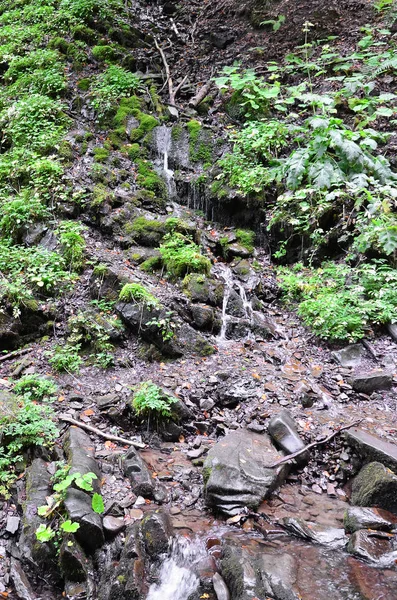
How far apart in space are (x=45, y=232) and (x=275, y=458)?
5.77 m

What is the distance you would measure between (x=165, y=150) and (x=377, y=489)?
8.93m

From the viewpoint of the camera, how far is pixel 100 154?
9234 millimetres

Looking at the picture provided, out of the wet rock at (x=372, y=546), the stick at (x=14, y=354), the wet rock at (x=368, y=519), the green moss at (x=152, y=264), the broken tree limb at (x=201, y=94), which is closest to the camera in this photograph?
the wet rock at (x=372, y=546)

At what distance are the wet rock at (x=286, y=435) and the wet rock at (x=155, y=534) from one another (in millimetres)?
1586

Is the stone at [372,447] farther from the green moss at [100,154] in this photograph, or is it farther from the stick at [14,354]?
the green moss at [100,154]

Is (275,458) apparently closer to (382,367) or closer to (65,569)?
(65,569)

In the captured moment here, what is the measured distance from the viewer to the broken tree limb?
37.4 feet

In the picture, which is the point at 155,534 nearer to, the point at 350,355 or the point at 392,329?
the point at 350,355

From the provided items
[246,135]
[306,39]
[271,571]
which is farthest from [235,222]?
[271,571]

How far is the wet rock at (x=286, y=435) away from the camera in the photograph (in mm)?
4359

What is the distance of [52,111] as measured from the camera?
386 inches

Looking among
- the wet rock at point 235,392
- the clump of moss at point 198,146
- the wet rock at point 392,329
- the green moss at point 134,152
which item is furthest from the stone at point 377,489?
the green moss at point 134,152

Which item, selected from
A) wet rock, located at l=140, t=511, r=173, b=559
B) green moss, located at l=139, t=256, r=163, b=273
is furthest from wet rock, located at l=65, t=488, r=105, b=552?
green moss, located at l=139, t=256, r=163, b=273

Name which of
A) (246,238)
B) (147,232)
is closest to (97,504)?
(147,232)
